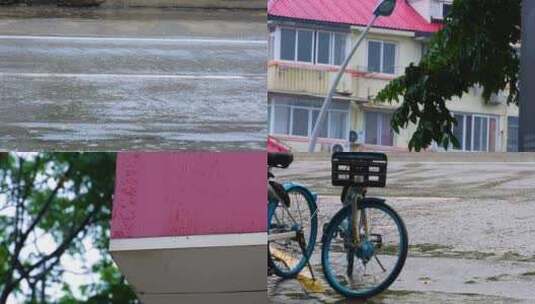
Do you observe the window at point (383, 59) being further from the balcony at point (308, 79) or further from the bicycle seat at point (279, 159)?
the bicycle seat at point (279, 159)

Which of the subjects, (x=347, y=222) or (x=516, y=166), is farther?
(x=516, y=166)

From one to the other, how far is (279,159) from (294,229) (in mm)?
248

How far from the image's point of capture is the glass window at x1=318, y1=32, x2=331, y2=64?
4.47m

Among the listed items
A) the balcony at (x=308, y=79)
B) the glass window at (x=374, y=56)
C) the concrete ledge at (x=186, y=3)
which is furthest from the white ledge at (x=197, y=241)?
the concrete ledge at (x=186, y=3)

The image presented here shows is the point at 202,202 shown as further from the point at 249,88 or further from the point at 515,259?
the point at 515,259

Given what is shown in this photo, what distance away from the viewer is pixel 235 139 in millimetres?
4348

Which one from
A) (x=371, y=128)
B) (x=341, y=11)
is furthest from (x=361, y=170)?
(x=341, y=11)

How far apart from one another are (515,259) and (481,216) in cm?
20

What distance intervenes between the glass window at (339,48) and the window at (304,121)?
7.3 inches

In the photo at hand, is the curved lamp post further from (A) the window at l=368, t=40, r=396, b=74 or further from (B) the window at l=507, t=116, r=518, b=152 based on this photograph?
(B) the window at l=507, t=116, r=518, b=152

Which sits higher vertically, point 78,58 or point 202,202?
point 78,58

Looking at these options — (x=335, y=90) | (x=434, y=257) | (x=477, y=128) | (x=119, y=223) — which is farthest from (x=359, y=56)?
(x=119, y=223)

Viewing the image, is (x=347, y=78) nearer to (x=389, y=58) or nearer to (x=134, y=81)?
(x=389, y=58)

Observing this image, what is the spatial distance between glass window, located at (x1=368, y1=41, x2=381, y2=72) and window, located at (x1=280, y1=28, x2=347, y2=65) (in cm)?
10
